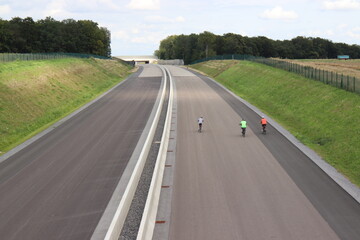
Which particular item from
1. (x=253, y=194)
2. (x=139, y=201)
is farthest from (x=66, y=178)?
(x=253, y=194)

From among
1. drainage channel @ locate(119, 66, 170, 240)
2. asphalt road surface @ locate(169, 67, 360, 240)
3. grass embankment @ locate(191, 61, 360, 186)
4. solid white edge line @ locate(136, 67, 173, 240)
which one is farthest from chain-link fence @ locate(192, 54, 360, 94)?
solid white edge line @ locate(136, 67, 173, 240)

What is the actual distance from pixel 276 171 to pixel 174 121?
14.7m

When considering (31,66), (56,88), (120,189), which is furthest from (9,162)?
(31,66)

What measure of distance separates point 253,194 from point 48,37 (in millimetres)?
134860

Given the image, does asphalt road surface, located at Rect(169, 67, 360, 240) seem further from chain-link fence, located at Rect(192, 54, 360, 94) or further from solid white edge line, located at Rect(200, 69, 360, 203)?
chain-link fence, located at Rect(192, 54, 360, 94)

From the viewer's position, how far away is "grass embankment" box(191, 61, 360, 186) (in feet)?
73.0

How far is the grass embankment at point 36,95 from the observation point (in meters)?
30.3

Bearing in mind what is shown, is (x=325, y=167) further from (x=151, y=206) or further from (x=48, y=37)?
(x=48, y=37)

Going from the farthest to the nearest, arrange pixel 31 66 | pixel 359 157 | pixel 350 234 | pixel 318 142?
pixel 31 66
pixel 318 142
pixel 359 157
pixel 350 234

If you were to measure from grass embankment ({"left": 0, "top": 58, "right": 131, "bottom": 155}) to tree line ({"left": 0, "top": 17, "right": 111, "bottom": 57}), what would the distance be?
225ft

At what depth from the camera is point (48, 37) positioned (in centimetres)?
13875

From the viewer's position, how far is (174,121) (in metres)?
32.8

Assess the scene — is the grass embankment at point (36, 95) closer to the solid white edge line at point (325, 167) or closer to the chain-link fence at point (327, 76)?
the solid white edge line at point (325, 167)

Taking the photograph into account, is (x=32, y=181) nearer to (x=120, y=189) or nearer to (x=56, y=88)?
(x=120, y=189)
